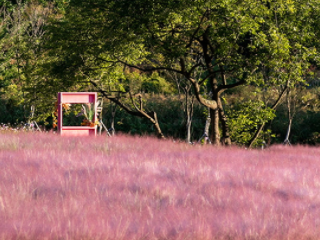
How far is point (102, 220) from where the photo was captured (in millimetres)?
4590

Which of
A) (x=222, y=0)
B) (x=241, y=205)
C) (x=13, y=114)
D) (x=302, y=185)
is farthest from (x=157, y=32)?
(x=13, y=114)

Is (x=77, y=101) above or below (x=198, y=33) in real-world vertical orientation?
below

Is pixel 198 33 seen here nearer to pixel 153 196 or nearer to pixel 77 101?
pixel 77 101

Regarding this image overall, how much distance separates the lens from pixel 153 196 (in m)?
5.59

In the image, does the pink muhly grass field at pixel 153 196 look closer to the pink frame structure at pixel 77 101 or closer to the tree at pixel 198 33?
the pink frame structure at pixel 77 101

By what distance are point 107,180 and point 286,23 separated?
1073cm

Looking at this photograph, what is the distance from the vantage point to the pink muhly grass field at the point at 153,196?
14.9ft

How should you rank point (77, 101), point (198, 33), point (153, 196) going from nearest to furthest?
1. point (153, 196)
2. point (77, 101)
3. point (198, 33)

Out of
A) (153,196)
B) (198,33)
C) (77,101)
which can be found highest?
(198,33)

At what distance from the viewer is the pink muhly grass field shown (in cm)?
453

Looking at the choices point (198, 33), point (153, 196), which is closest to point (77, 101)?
point (198, 33)

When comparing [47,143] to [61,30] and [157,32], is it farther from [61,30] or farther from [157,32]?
[61,30]

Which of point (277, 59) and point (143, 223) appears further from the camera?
point (277, 59)

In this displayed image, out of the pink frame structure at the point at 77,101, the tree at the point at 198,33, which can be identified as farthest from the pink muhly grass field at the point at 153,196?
the tree at the point at 198,33
